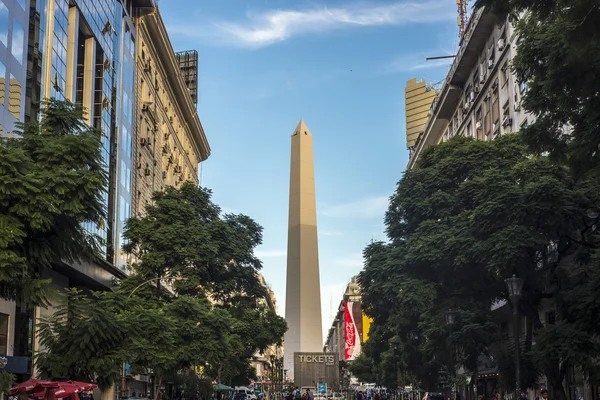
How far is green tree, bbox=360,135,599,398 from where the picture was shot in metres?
29.4

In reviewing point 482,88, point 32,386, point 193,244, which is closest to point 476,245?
point 193,244

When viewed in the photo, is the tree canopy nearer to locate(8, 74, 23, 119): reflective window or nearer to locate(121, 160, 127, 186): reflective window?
locate(8, 74, 23, 119): reflective window

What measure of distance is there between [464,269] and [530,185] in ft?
24.3

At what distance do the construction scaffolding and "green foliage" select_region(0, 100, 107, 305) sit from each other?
71.2 meters

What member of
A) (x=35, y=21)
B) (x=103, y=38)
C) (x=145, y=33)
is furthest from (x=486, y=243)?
(x=145, y=33)

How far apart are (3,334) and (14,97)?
918cm

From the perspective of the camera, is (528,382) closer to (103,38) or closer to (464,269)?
(464,269)

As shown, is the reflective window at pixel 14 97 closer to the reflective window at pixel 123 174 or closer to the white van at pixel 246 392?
the reflective window at pixel 123 174

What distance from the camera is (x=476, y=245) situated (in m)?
32.3

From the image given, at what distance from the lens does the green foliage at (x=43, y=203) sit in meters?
17.8

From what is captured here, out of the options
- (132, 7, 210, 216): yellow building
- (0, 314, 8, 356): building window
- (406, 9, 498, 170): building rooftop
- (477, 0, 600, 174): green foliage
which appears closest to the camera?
(477, 0, 600, 174): green foliage

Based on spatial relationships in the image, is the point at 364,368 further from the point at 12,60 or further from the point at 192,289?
the point at 12,60

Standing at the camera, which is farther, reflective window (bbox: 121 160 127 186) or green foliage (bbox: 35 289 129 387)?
reflective window (bbox: 121 160 127 186)

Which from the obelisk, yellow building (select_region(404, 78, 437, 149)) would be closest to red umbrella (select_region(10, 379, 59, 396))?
the obelisk
